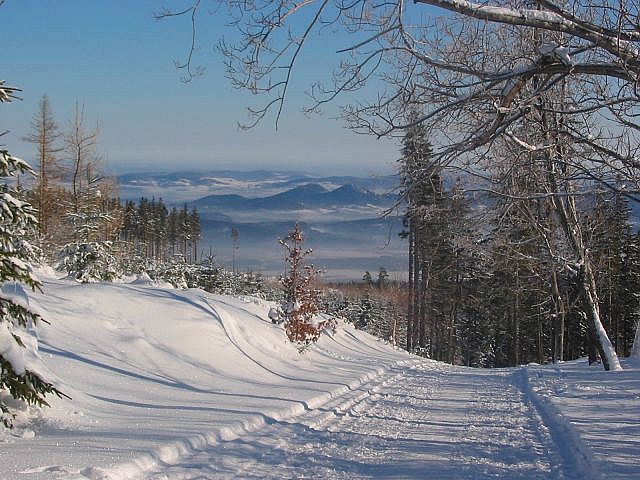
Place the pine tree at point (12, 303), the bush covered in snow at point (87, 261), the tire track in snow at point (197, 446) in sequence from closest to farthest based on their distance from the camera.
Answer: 1. the tire track in snow at point (197, 446)
2. the pine tree at point (12, 303)
3. the bush covered in snow at point (87, 261)

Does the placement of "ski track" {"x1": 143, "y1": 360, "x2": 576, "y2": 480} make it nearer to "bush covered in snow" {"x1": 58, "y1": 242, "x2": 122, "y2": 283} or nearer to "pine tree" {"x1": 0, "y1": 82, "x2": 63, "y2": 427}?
"pine tree" {"x1": 0, "y1": 82, "x2": 63, "y2": 427}

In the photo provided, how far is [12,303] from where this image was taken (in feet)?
22.8

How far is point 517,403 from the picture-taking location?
12.4 meters

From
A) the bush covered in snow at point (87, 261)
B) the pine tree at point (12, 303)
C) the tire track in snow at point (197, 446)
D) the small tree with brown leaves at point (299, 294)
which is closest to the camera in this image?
the tire track in snow at point (197, 446)

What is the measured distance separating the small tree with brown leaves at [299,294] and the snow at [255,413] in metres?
1.91

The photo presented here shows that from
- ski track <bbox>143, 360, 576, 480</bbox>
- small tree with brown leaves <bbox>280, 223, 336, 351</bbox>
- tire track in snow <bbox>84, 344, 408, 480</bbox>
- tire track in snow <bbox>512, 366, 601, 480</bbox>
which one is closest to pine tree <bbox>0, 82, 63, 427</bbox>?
tire track in snow <bbox>84, 344, 408, 480</bbox>

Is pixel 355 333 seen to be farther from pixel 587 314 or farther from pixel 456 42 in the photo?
pixel 456 42

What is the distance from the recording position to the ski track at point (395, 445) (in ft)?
21.8

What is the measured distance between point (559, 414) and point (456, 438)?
9.21 ft

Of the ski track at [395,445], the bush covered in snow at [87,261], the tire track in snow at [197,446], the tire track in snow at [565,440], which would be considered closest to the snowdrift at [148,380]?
the tire track in snow at [197,446]

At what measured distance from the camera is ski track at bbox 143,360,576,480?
6641 mm

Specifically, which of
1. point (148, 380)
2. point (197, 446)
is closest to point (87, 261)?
point (148, 380)

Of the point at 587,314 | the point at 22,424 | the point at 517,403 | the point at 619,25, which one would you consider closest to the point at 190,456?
the point at 22,424

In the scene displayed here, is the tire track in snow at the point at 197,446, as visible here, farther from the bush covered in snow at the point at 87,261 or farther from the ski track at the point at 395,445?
the bush covered in snow at the point at 87,261
